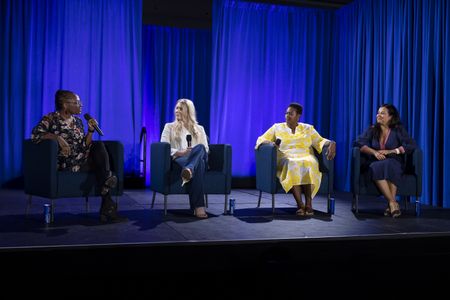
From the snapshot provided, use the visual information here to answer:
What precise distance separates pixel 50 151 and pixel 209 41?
513cm

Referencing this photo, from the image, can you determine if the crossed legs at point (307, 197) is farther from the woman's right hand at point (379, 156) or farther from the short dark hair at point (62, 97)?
the short dark hair at point (62, 97)

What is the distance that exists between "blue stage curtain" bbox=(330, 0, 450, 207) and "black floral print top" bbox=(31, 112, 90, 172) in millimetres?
3687

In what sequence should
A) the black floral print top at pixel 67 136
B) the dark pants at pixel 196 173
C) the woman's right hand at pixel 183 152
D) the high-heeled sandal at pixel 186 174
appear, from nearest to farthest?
the black floral print top at pixel 67 136 → the high-heeled sandal at pixel 186 174 → the dark pants at pixel 196 173 → the woman's right hand at pixel 183 152

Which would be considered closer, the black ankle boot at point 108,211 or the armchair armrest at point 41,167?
the armchair armrest at point 41,167

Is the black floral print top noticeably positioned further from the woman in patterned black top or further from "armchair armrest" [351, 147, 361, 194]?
"armchair armrest" [351, 147, 361, 194]

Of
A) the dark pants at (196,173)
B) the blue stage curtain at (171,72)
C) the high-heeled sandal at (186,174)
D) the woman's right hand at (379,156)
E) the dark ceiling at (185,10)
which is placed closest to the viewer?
the high-heeled sandal at (186,174)

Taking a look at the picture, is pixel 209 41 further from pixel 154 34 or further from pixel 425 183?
pixel 425 183

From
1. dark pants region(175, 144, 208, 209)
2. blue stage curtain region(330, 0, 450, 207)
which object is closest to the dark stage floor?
dark pants region(175, 144, 208, 209)

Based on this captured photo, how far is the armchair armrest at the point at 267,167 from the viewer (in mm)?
4641

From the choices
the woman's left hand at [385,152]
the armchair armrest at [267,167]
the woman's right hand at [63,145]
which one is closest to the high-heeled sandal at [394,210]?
the woman's left hand at [385,152]

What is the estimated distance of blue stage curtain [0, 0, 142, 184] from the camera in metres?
6.62

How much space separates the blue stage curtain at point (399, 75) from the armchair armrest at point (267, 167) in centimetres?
201

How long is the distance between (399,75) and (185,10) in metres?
3.49

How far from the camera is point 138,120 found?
7039 millimetres
